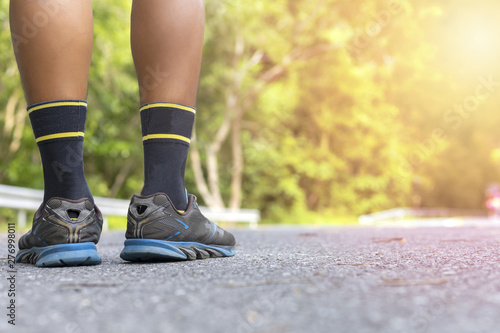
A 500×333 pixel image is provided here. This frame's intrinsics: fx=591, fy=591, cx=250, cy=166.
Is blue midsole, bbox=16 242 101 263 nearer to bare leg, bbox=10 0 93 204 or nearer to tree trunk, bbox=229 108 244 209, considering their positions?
bare leg, bbox=10 0 93 204

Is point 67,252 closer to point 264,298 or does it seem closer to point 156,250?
point 156,250

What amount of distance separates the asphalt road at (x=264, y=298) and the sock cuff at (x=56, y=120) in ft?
1.61

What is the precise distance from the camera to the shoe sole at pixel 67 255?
6.39 ft

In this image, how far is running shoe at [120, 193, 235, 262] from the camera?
2.03 metres

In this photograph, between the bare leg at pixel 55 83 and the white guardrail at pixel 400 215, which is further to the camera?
the white guardrail at pixel 400 215

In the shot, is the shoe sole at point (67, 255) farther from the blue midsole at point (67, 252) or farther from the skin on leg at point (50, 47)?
the skin on leg at point (50, 47)

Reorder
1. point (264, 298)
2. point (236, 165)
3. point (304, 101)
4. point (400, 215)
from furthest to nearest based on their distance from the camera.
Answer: point (304, 101), point (400, 215), point (236, 165), point (264, 298)

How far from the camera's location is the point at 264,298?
1.27m

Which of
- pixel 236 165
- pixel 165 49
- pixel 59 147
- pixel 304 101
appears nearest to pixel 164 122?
pixel 165 49

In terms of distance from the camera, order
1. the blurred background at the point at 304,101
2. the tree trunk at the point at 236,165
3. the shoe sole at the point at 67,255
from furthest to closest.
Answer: the tree trunk at the point at 236,165 < the blurred background at the point at 304,101 < the shoe sole at the point at 67,255

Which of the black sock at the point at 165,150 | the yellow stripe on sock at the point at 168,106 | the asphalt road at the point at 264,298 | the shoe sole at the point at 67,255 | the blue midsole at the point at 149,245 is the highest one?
the yellow stripe on sock at the point at 168,106

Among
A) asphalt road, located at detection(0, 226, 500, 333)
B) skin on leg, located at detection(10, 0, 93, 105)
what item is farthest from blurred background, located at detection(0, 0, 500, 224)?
asphalt road, located at detection(0, 226, 500, 333)

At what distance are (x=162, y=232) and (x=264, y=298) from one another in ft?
2.83

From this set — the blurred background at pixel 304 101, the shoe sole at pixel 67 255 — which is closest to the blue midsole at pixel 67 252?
the shoe sole at pixel 67 255
